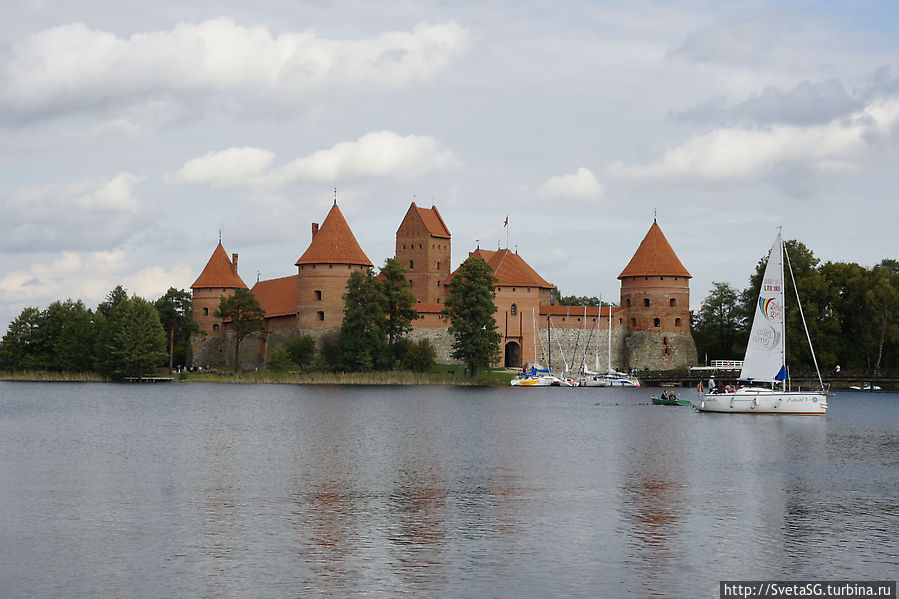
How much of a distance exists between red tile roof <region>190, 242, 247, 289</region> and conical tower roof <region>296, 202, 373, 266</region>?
28.1ft

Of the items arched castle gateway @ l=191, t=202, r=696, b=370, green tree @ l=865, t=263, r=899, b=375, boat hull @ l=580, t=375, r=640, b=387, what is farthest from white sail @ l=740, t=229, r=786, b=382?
arched castle gateway @ l=191, t=202, r=696, b=370

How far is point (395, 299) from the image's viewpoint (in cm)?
5647

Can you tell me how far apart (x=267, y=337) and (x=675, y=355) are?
998 inches

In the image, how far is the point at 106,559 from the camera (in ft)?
39.2

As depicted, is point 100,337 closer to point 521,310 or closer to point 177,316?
point 177,316

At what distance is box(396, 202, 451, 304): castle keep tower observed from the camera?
6944 centimetres

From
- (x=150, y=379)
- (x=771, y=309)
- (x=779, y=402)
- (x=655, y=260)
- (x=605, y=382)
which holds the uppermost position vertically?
(x=655, y=260)

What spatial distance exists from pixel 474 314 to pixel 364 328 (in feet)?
20.5

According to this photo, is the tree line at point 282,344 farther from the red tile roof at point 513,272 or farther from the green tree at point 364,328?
the red tile roof at point 513,272

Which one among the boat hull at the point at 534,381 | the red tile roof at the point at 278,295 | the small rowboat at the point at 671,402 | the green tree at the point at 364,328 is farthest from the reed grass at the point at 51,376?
the small rowboat at the point at 671,402

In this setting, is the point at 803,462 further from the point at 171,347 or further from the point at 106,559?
the point at 171,347

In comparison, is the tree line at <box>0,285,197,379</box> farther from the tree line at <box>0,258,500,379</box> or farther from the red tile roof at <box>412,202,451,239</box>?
the red tile roof at <box>412,202,451,239</box>

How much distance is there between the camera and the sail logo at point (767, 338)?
32.6 m

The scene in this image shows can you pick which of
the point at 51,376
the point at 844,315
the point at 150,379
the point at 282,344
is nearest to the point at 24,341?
the point at 51,376
